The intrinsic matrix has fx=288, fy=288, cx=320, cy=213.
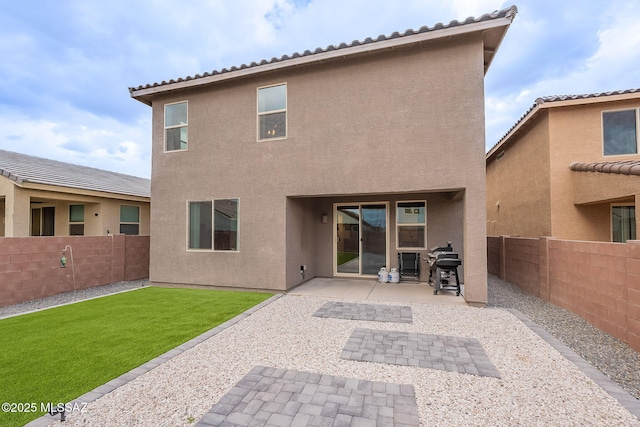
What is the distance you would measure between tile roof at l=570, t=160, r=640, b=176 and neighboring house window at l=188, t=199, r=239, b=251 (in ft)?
33.6

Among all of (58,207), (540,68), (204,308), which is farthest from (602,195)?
(540,68)

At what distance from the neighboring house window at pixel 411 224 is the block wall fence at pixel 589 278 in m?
2.91

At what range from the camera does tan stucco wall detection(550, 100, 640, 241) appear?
30.4 ft

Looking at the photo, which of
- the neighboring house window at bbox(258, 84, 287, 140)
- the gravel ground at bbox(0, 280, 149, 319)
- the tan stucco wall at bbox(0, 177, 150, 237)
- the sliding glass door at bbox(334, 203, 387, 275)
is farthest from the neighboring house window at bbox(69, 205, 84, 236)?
the sliding glass door at bbox(334, 203, 387, 275)

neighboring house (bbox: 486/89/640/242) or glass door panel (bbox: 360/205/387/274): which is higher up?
neighboring house (bbox: 486/89/640/242)

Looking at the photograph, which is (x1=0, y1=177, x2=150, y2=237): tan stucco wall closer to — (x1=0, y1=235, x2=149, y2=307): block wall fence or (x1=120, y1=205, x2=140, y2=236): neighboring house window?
(x1=120, y1=205, x2=140, y2=236): neighboring house window

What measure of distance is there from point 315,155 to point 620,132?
32.4ft

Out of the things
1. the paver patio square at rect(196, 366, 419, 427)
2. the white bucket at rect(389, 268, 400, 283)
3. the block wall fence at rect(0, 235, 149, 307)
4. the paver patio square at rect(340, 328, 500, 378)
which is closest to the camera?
the paver patio square at rect(196, 366, 419, 427)

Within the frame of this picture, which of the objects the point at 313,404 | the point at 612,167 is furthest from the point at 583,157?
the point at 313,404

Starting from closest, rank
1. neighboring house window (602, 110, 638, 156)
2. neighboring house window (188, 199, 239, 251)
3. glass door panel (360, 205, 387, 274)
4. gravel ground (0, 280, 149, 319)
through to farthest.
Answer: gravel ground (0, 280, 149, 319) < neighboring house window (188, 199, 239, 251) < neighboring house window (602, 110, 638, 156) < glass door panel (360, 205, 387, 274)

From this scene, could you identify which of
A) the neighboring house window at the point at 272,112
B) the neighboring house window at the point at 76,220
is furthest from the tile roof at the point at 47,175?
the neighboring house window at the point at 272,112

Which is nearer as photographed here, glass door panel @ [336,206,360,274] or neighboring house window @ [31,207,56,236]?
glass door panel @ [336,206,360,274]

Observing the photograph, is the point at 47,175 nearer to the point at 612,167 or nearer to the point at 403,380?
the point at 403,380

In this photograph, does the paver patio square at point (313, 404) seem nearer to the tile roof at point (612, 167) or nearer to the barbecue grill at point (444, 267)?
the barbecue grill at point (444, 267)
